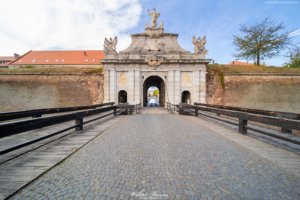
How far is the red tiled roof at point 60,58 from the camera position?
31727mm

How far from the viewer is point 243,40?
66.1ft

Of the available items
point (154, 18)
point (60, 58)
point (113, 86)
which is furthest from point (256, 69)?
point (60, 58)

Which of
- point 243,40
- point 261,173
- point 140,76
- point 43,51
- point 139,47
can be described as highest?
point 43,51

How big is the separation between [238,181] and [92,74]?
18.3m

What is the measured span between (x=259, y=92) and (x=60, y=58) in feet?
142

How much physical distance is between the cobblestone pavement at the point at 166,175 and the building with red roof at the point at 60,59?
107 ft

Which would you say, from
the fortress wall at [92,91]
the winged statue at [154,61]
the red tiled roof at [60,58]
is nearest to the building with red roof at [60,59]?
the red tiled roof at [60,58]

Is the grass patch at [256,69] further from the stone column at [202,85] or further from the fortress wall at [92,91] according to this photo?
the stone column at [202,85]

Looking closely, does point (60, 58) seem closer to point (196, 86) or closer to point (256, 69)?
point (196, 86)

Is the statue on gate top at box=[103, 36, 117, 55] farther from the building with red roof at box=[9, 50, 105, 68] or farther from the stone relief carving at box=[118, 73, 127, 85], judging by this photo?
the building with red roof at box=[9, 50, 105, 68]

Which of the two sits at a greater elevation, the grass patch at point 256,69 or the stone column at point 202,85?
the grass patch at point 256,69

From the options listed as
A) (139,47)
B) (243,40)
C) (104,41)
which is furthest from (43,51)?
(243,40)

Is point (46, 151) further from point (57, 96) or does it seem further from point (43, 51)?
point (43, 51)

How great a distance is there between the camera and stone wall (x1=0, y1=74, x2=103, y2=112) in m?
16.6
